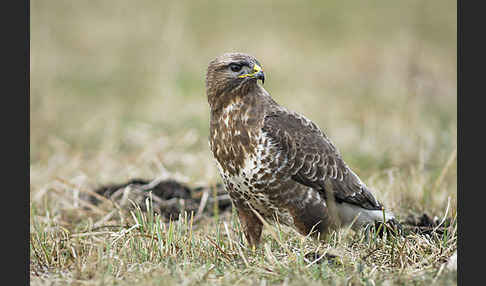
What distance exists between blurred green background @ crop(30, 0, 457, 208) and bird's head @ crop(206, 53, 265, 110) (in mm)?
2232

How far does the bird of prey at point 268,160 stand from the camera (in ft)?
13.8

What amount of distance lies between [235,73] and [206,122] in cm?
528

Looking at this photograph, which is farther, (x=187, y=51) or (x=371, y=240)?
(x=187, y=51)

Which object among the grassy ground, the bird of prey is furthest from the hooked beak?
the grassy ground

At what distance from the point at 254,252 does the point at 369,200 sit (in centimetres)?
118

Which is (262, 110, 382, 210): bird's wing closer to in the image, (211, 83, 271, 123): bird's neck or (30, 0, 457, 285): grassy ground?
(211, 83, 271, 123): bird's neck

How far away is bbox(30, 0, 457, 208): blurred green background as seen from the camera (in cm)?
751

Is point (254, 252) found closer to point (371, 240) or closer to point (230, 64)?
point (371, 240)

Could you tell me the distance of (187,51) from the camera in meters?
13.1

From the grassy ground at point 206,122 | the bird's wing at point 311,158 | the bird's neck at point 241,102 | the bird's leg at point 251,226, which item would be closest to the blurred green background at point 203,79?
the grassy ground at point 206,122

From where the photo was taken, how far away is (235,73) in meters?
4.38

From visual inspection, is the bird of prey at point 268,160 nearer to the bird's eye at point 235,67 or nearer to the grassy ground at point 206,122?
the bird's eye at point 235,67

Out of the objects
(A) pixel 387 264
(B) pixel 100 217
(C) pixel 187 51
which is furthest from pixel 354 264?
(C) pixel 187 51

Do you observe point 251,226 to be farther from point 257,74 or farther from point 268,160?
point 257,74
